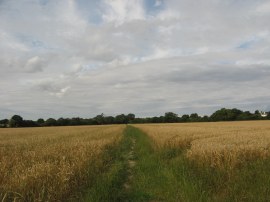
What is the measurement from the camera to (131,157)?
17922mm

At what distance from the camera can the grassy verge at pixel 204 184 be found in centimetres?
798

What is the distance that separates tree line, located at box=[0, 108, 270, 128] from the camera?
12506 centimetres

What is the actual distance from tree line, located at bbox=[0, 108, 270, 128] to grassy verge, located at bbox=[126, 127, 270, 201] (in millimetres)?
108558

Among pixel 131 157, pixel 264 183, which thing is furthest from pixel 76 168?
pixel 131 157

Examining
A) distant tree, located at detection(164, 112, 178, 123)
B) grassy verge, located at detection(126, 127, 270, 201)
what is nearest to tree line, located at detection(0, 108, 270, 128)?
distant tree, located at detection(164, 112, 178, 123)

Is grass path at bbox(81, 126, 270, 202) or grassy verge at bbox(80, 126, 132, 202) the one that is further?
grassy verge at bbox(80, 126, 132, 202)

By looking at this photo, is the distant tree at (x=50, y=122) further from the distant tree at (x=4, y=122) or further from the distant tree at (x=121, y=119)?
the distant tree at (x=121, y=119)

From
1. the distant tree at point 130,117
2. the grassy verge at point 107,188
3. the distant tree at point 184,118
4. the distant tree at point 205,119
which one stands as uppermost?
the distant tree at point 130,117

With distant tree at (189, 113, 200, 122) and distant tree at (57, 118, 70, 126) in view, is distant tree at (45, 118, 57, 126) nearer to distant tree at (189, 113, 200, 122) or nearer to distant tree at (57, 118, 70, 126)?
distant tree at (57, 118, 70, 126)

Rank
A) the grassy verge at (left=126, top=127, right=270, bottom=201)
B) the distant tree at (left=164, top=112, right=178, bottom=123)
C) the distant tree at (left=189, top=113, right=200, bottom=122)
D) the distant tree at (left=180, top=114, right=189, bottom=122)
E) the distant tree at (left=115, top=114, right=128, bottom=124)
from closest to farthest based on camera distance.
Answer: the grassy verge at (left=126, top=127, right=270, bottom=201) → the distant tree at (left=189, top=113, right=200, bottom=122) → the distant tree at (left=180, top=114, right=189, bottom=122) → the distant tree at (left=164, top=112, right=178, bottom=123) → the distant tree at (left=115, top=114, right=128, bottom=124)

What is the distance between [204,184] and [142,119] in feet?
519

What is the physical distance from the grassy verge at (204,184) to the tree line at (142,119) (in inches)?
4274

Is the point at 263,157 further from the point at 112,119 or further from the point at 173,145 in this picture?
the point at 112,119

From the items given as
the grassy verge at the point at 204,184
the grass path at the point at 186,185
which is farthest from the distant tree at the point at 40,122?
the grassy verge at the point at 204,184
